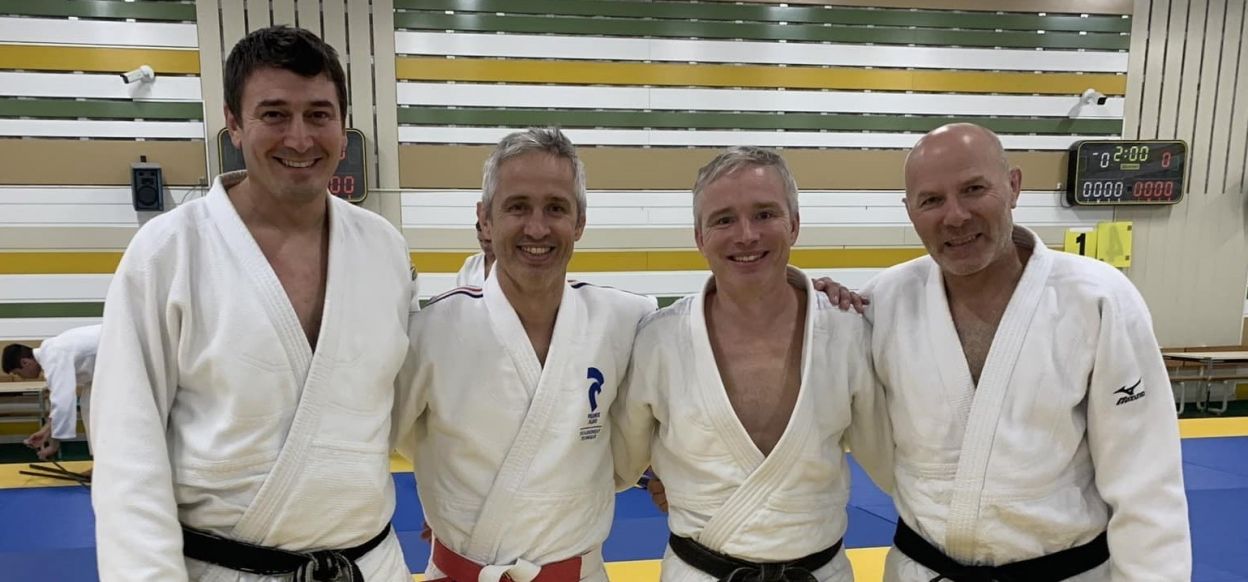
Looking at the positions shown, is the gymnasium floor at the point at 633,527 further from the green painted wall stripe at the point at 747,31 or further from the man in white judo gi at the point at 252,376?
the green painted wall stripe at the point at 747,31

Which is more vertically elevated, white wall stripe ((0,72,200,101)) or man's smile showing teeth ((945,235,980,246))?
white wall stripe ((0,72,200,101))

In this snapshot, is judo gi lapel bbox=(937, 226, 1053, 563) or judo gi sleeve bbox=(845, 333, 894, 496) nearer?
judo gi lapel bbox=(937, 226, 1053, 563)

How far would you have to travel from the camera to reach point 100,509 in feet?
4.85

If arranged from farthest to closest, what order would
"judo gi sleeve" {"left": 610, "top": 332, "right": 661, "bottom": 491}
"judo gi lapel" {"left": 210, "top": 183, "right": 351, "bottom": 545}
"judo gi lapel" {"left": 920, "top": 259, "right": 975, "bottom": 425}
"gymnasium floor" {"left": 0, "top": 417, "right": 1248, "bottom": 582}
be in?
"gymnasium floor" {"left": 0, "top": 417, "right": 1248, "bottom": 582}, "judo gi sleeve" {"left": 610, "top": 332, "right": 661, "bottom": 491}, "judo gi lapel" {"left": 920, "top": 259, "right": 975, "bottom": 425}, "judo gi lapel" {"left": 210, "top": 183, "right": 351, "bottom": 545}

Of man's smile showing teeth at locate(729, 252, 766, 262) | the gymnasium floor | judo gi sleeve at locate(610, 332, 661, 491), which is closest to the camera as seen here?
man's smile showing teeth at locate(729, 252, 766, 262)

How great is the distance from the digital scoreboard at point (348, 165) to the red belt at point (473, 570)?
14.7ft

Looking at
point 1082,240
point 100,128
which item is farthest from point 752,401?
point 1082,240

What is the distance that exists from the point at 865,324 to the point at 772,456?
20.7 inches

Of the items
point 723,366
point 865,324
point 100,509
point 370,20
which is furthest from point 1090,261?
point 370,20

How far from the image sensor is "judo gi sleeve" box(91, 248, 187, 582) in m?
1.45

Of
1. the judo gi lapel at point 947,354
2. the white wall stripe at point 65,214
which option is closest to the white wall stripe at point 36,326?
the white wall stripe at point 65,214

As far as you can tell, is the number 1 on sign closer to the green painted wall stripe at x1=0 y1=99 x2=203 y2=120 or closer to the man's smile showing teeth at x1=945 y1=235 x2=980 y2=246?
the man's smile showing teeth at x1=945 y1=235 x2=980 y2=246

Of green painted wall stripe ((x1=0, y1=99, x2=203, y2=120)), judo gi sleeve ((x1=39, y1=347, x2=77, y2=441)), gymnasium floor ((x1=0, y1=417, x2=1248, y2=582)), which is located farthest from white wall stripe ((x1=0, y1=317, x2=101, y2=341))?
green painted wall stripe ((x1=0, y1=99, x2=203, y2=120))

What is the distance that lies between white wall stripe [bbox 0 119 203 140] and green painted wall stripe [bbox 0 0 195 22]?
2.72 ft
